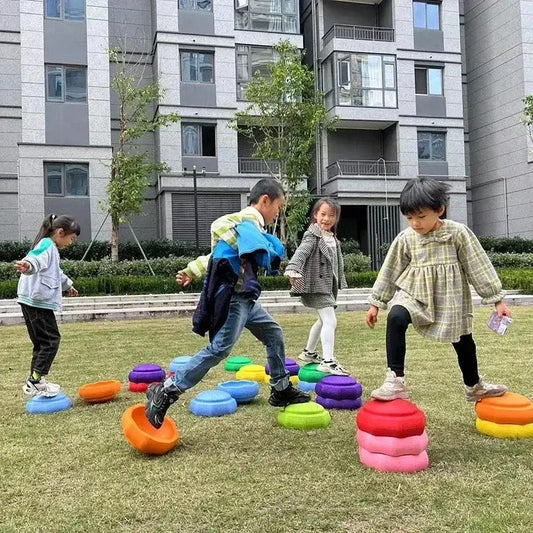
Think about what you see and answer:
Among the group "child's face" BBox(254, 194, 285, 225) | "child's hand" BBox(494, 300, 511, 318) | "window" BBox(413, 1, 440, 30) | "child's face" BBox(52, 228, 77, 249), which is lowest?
Answer: "child's hand" BBox(494, 300, 511, 318)

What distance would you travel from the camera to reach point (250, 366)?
540cm

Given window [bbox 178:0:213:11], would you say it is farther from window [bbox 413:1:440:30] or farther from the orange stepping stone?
the orange stepping stone

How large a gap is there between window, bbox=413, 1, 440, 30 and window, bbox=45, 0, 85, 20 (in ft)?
48.7

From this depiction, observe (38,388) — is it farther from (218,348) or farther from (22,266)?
(218,348)

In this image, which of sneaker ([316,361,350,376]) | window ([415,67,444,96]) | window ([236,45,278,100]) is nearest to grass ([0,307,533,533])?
sneaker ([316,361,350,376])

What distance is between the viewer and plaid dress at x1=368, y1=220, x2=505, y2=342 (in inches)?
134

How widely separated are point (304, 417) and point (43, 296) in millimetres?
2518

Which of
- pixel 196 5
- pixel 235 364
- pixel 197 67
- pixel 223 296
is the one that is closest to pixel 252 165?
pixel 197 67

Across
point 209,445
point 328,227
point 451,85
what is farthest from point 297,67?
point 209,445

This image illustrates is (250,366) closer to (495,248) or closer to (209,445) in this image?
(209,445)

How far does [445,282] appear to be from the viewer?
11.3ft

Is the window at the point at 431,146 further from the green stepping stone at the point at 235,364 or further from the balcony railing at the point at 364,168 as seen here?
the green stepping stone at the point at 235,364

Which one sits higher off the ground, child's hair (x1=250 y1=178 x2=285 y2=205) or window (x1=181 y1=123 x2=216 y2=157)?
window (x1=181 y1=123 x2=216 y2=157)

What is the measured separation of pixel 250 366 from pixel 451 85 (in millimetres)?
24808
